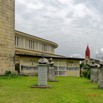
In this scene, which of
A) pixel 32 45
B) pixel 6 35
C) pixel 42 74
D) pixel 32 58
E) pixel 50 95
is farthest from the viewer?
pixel 32 45

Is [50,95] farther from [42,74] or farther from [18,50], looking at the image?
[18,50]

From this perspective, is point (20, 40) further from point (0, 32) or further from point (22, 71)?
point (0, 32)

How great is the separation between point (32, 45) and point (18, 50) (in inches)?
207

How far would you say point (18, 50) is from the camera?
36281 millimetres

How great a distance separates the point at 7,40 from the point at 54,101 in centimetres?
2015

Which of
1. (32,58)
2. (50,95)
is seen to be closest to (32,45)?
(32,58)

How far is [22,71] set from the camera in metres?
33.6

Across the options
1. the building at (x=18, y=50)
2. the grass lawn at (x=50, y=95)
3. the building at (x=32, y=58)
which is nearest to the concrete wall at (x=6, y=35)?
the building at (x=18, y=50)

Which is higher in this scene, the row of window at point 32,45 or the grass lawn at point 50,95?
the row of window at point 32,45

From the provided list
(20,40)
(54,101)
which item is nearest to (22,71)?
(20,40)

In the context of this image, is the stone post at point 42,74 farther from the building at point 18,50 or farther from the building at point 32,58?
the building at point 32,58

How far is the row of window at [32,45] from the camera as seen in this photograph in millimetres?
37594

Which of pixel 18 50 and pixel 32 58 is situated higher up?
pixel 18 50

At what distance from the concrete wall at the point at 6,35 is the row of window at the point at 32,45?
5.09 meters
